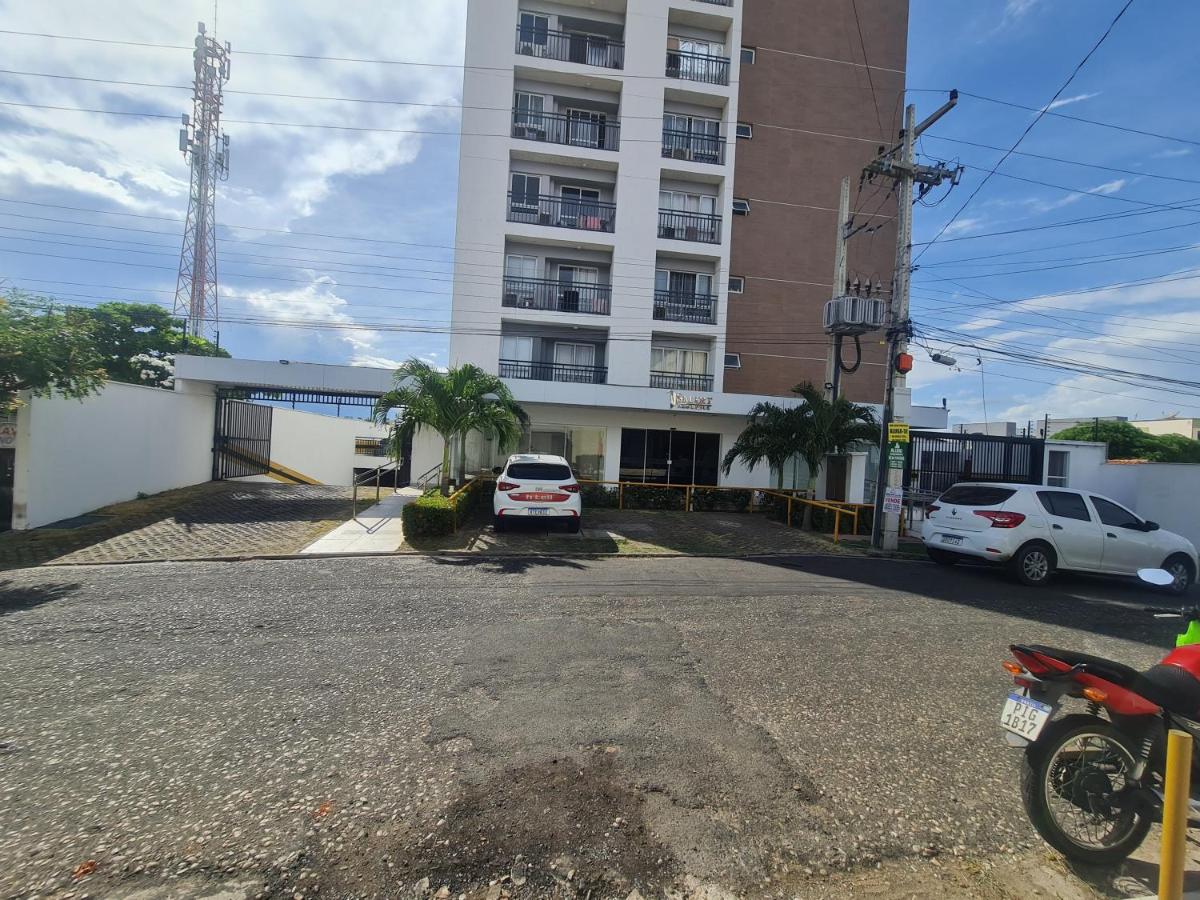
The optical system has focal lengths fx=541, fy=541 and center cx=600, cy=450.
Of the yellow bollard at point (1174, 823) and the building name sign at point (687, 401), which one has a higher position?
the building name sign at point (687, 401)

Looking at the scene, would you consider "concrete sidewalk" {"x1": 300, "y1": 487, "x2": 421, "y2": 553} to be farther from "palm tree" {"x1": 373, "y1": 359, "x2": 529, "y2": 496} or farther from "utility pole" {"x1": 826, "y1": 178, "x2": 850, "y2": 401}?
"utility pole" {"x1": 826, "y1": 178, "x2": 850, "y2": 401}

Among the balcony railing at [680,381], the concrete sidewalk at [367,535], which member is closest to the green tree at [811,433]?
the balcony railing at [680,381]

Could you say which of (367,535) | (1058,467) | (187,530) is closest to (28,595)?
(187,530)

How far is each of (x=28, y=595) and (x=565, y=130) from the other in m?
20.0

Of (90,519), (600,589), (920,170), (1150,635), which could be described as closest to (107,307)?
(90,519)

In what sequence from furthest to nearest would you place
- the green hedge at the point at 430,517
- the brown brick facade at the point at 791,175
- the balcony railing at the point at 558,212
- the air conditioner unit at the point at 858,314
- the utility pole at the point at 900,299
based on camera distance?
the brown brick facade at the point at 791,175 → the balcony railing at the point at 558,212 → the air conditioner unit at the point at 858,314 → the utility pole at the point at 900,299 → the green hedge at the point at 430,517

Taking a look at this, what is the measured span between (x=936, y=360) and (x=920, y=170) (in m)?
4.37

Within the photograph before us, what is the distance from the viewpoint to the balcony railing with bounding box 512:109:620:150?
19.5 metres

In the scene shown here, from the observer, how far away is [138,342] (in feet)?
77.2

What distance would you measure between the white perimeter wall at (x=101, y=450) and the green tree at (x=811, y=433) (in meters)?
14.9

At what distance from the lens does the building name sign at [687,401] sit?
57.5ft

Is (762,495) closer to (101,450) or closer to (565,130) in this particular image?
(565,130)

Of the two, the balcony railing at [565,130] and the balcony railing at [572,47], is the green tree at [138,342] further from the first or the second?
the balcony railing at [572,47]

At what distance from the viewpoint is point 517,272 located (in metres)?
19.8
